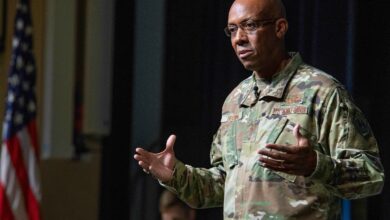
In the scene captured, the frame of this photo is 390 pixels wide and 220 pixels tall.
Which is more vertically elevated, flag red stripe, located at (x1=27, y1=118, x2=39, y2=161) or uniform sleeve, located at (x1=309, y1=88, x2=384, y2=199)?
uniform sleeve, located at (x1=309, y1=88, x2=384, y2=199)

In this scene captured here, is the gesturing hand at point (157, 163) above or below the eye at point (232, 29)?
below

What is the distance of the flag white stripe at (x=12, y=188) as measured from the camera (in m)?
4.39

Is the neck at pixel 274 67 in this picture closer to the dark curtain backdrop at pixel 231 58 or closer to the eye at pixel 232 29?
the eye at pixel 232 29

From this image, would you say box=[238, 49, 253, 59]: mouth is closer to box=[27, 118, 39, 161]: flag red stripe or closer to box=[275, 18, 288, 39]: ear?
box=[275, 18, 288, 39]: ear

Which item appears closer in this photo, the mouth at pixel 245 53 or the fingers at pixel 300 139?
Result: the fingers at pixel 300 139

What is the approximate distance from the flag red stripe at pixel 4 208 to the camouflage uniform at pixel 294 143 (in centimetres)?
203

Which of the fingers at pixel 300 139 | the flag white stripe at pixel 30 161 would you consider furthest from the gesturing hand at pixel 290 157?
the flag white stripe at pixel 30 161

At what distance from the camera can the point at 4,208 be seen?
4.37 meters

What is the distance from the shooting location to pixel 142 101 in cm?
450

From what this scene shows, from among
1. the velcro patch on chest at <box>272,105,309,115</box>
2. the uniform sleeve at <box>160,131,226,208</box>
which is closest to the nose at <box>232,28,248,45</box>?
the velcro patch on chest at <box>272,105,309,115</box>

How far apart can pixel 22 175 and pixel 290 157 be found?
2.59m

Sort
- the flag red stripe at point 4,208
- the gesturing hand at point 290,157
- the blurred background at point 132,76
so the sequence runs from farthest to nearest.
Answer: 1. the flag red stripe at point 4,208
2. the blurred background at point 132,76
3. the gesturing hand at point 290,157

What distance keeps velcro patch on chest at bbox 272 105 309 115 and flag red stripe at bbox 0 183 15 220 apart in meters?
2.31

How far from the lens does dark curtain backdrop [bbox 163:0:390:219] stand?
3.68 m
